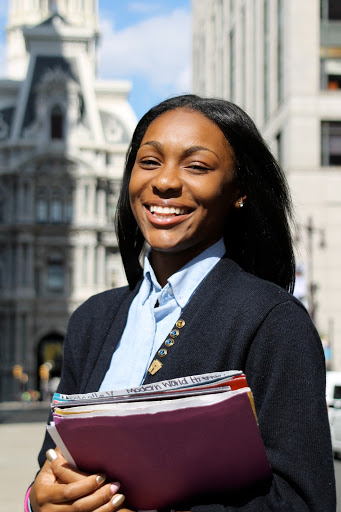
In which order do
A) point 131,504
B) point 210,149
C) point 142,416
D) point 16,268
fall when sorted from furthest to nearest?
point 16,268 → point 210,149 → point 131,504 → point 142,416

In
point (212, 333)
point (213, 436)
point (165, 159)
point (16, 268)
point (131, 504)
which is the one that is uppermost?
point (165, 159)

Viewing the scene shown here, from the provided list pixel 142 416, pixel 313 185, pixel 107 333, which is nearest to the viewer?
pixel 142 416

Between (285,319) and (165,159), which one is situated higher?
(165,159)

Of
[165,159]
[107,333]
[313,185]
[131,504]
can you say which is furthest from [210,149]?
[313,185]

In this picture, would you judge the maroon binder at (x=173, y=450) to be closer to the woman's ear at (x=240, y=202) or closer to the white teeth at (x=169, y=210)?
the white teeth at (x=169, y=210)

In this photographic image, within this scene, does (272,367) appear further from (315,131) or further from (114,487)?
(315,131)

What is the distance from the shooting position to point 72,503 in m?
2.45

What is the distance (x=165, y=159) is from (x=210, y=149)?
16cm

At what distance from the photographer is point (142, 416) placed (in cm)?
232

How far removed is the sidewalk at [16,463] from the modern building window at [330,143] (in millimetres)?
19890

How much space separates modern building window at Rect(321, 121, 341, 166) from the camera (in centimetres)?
3888

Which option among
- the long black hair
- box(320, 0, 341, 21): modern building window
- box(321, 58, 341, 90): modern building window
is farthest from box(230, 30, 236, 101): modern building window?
the long black hair

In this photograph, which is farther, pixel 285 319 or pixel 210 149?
pixel 210 149

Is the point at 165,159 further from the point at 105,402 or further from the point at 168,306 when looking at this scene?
the point at 105,402
